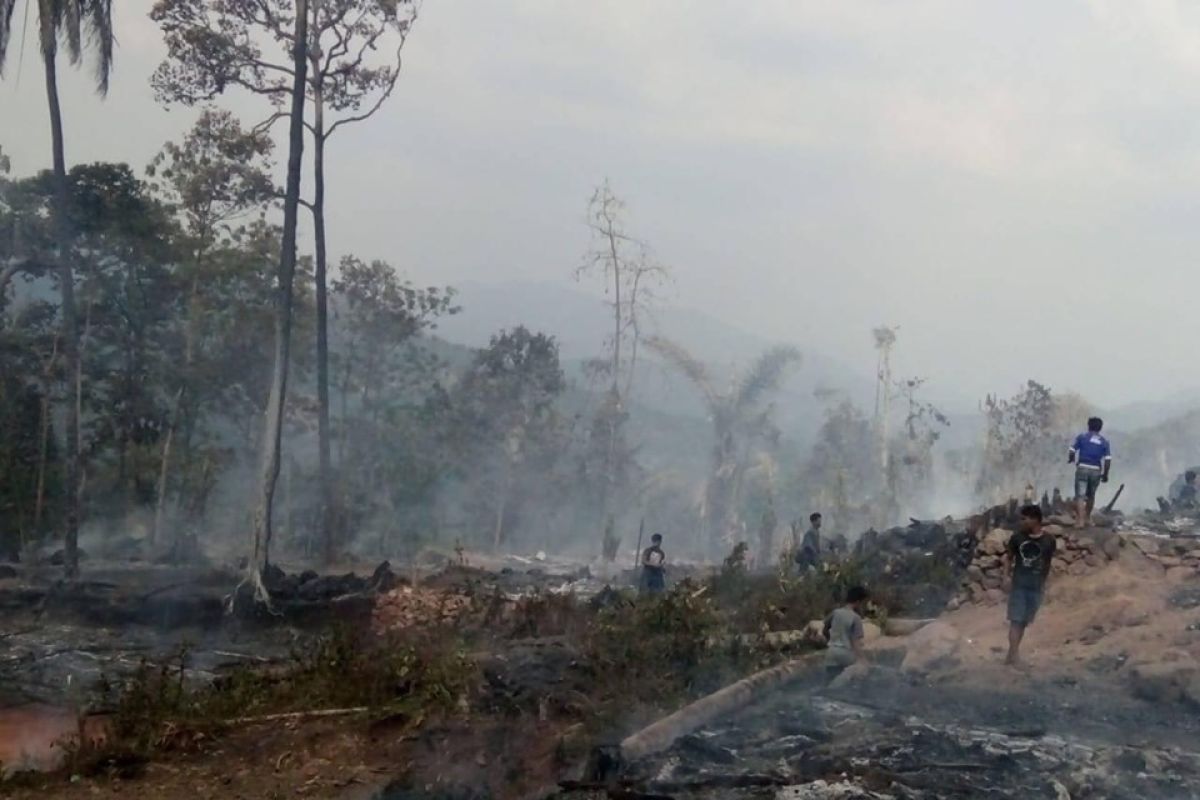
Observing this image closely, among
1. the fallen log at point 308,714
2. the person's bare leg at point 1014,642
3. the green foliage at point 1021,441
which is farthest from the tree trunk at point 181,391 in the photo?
the green foliage at point 1021,441

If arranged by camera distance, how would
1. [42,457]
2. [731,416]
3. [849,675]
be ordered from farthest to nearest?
[731,416]
[42,457]
[849,675]

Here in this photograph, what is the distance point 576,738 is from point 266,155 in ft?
82.7

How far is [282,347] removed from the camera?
20.2m

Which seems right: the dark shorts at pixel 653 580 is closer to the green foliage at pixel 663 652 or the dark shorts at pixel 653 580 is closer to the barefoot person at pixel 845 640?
the green foliage at pixel 663 652

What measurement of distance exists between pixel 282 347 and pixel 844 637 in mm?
12358

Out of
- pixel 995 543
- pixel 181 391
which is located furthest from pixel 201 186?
pixel 995 543

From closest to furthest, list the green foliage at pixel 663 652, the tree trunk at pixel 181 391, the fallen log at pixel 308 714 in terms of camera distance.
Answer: the fallen log at pixel 308 714
the green foliage at pixel 663 652
the tree trunk at pixel 181 391

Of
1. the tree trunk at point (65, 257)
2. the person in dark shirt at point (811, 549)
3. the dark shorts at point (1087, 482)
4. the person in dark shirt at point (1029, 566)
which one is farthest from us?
the tree trunk at point (65, 257)

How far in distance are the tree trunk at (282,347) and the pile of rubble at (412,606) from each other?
2.01 meters

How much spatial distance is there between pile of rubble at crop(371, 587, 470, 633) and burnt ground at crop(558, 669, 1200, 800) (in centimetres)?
702

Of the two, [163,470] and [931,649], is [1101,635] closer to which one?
[931,649]

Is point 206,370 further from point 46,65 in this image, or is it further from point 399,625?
point 399,625

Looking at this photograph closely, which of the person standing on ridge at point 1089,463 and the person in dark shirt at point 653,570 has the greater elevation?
the person standing on ridge at point 1089,463

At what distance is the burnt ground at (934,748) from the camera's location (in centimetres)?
764
